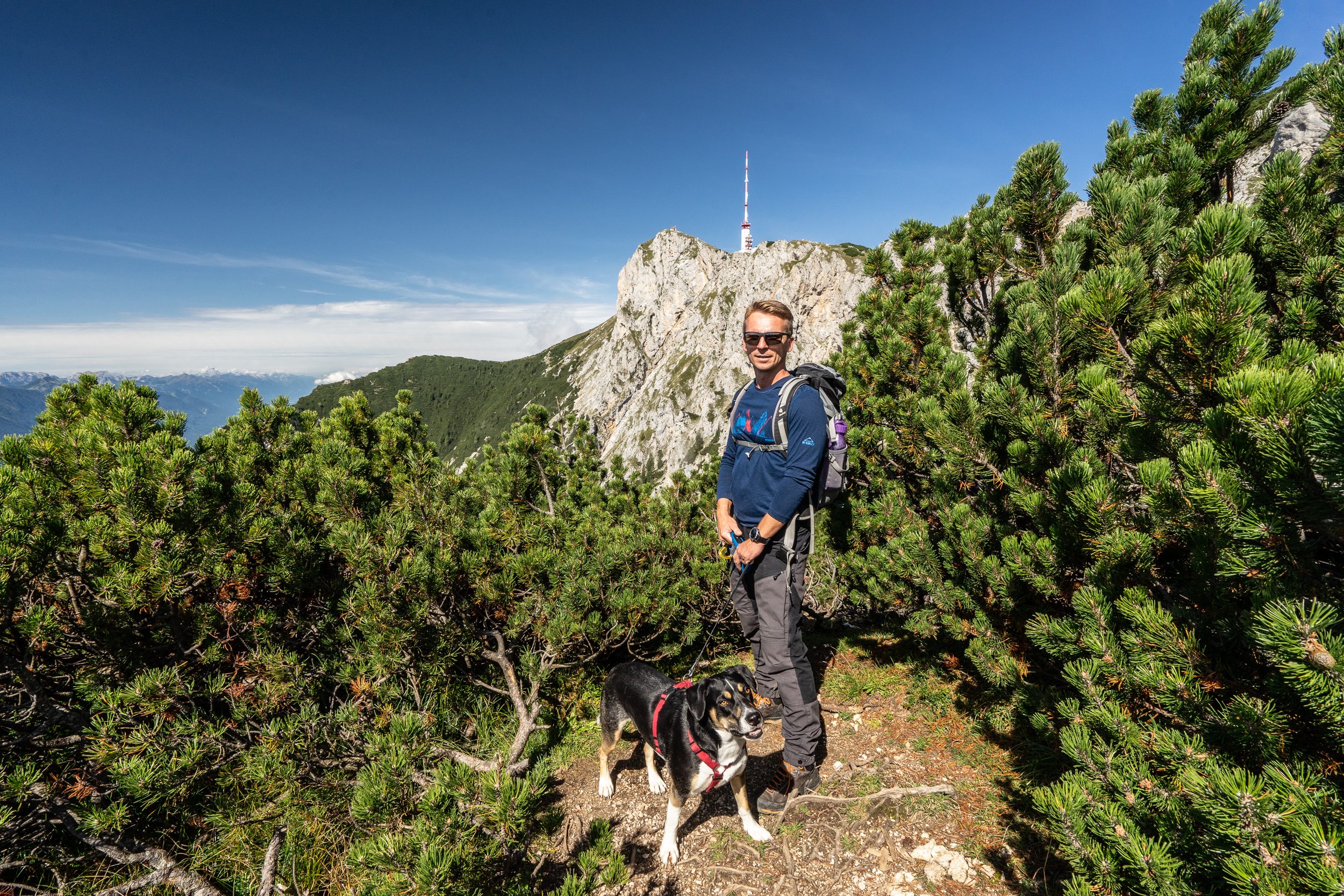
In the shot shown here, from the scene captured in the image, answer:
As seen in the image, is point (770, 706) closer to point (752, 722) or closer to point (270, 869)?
point (752, 722)

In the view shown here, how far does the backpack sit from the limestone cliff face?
308 feet

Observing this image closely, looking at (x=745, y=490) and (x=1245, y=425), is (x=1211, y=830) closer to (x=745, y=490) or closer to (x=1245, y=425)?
(x=1245, y=425)

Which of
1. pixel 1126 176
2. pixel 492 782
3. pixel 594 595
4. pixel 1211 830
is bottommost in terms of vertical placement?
pixel 594 595

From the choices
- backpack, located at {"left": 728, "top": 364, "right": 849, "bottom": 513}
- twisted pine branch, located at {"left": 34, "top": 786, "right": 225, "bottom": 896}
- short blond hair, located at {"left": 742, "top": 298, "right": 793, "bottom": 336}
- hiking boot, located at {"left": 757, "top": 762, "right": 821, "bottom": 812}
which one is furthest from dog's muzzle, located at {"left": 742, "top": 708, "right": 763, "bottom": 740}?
twisted pine branch, located at {"left": 34, "top": 786, "right": 225, "bottom": 896}

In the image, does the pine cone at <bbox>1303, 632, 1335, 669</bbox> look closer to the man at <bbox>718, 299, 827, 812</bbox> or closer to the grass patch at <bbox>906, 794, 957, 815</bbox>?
the man at <bbox>718, 299, 827, 812</bbox>

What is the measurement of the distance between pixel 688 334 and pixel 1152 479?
469 feet

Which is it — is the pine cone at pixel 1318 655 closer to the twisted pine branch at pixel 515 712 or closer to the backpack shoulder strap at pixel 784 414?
the backpack shoulder strap at pixel 784 414

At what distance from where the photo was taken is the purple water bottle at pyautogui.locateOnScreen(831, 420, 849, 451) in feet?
12.7

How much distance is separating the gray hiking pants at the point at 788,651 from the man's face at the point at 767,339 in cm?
150

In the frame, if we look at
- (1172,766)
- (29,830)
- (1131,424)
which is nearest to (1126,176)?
(1131,424)

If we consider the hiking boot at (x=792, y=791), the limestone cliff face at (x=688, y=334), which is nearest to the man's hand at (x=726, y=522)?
the hiking boot at (x=792, y=791)

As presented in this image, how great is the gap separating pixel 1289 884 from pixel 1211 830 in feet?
0.94

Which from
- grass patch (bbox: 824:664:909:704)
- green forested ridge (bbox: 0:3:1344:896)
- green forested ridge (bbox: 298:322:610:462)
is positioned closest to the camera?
green forested ridge (bbox: 0:3:1344:896)

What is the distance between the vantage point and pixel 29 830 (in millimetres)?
2525
